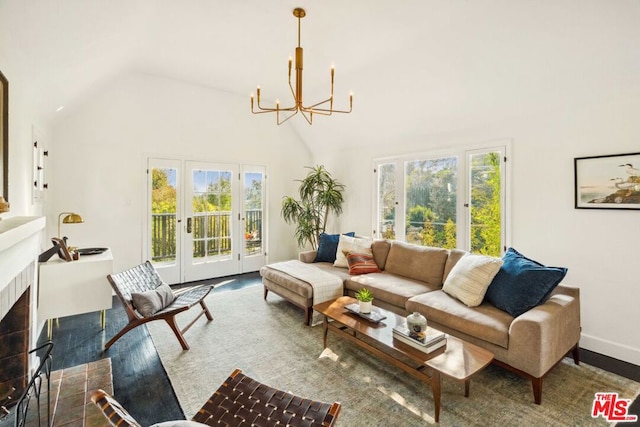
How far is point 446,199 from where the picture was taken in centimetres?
417

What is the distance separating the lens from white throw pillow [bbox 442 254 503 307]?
2.77 metres

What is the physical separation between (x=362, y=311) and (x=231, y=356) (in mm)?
1233

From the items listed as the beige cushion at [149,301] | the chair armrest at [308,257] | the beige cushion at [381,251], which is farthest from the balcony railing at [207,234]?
the beige cushion at [381,251]

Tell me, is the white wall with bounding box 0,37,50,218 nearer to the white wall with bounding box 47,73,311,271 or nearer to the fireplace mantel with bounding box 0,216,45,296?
the fireplace mantel with bounding box 0,216,45,296

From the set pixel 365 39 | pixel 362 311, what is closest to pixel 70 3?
pixel 365 39

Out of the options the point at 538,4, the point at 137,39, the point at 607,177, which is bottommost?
the point at 607,177

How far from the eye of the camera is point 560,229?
122 inches

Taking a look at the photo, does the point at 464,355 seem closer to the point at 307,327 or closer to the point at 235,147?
the point at 307,327

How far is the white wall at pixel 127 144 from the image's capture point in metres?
4.14

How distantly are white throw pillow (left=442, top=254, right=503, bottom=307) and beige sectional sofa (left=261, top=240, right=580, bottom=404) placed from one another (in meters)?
0.08

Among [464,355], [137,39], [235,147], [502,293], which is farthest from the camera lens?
[235,147]

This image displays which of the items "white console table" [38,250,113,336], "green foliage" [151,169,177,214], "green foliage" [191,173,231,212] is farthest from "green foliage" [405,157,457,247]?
"white console table" [38,250,113,336]

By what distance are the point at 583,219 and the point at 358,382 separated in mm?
2610

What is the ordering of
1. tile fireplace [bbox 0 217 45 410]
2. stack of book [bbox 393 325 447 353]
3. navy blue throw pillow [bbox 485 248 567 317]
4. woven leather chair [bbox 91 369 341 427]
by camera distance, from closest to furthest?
woven leather chair [bbox 91 369 341 427], tile fireplace [bbox 0 217 45 410], stack of book [bbox 393 325 447 353], navy blue throw pillow [bbox 485 248 567 317]
